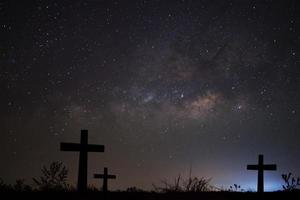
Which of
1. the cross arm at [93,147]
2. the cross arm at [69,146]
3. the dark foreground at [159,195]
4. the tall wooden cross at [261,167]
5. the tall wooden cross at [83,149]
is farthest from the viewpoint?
the tall wooden cross at [261,167]

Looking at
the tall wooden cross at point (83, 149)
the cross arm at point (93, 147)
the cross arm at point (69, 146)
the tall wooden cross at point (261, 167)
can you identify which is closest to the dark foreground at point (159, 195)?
the tall wooden cross at point (83, 149)

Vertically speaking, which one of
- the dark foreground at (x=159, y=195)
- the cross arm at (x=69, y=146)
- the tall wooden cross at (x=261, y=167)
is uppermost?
the cross arm at (x=69, y=146)

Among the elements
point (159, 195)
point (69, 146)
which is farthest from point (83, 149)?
point (159, 195)

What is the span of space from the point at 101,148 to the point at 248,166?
8.01 metres

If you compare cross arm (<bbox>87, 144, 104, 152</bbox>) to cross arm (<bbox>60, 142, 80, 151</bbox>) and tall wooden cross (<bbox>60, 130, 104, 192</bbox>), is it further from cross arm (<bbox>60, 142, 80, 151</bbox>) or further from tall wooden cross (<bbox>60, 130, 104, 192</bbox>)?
cross arm (<bbox>60, 142, 80, 151</bbox>)

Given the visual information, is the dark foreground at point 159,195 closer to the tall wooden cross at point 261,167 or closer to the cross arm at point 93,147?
the cross arm at point 93,147

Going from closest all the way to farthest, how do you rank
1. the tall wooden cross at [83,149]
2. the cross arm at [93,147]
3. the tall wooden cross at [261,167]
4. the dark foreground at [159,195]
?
the dark foreground at [159,195], the tall wooden cross at [83,149], the cross arm at [93,147], the tall wooden cross at [261,167]

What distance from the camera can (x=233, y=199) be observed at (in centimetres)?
1409

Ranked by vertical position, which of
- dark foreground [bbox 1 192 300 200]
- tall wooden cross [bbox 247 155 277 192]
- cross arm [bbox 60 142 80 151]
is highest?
cross arm [bbox 60 142 80 151]

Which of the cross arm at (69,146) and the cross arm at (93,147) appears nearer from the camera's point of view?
the cross arm at (69,146)

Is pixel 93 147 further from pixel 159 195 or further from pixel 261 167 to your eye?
pixel 261 167

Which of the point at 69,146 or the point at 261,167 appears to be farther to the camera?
the point at 261,167

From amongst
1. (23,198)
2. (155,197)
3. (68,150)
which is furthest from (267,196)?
(23,198)

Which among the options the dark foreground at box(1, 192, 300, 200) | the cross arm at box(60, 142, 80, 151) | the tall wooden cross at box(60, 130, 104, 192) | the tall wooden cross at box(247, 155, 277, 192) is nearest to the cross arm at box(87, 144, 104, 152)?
the tall wooden cross at box(60, 130, 104, 192)
